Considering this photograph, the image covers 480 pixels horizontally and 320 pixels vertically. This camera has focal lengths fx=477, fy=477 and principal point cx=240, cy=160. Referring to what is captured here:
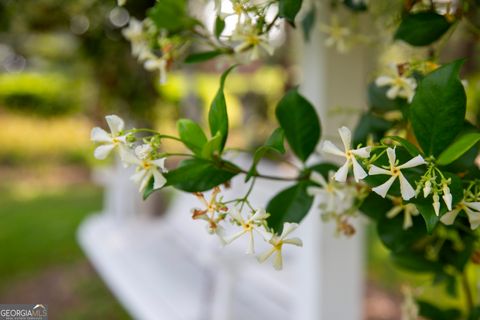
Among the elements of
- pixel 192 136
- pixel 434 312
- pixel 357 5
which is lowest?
pixel 434 312

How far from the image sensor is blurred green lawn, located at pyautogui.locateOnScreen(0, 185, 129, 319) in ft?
10.00

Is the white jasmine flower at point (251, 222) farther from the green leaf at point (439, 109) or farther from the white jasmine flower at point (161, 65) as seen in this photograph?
the white jasmine flower at point (161, 65)

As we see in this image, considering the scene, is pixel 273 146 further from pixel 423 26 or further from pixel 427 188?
pixel 423 26

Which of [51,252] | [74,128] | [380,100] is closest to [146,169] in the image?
[380,100]

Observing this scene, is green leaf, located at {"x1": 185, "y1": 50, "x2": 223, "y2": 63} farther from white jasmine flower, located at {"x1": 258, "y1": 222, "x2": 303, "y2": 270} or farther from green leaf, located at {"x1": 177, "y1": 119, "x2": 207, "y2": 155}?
white jasmine flower, located at {"x1": 258, "y1": 222, "x2": 303, "y2": 270}

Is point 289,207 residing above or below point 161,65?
below

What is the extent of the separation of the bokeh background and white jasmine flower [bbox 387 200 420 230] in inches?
10.1

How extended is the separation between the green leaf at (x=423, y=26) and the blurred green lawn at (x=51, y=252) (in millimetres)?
2678

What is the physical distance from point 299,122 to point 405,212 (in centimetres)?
17

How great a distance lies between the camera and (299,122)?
0.61 metres

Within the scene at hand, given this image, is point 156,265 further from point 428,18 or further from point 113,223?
point 428,18

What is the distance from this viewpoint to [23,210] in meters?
5.03

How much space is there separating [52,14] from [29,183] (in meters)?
4.56

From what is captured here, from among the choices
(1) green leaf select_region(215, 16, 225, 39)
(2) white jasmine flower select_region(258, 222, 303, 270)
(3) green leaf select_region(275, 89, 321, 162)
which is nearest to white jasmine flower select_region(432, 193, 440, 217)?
(2) white jasmine flower select_region(258, 222, 303, 270)
